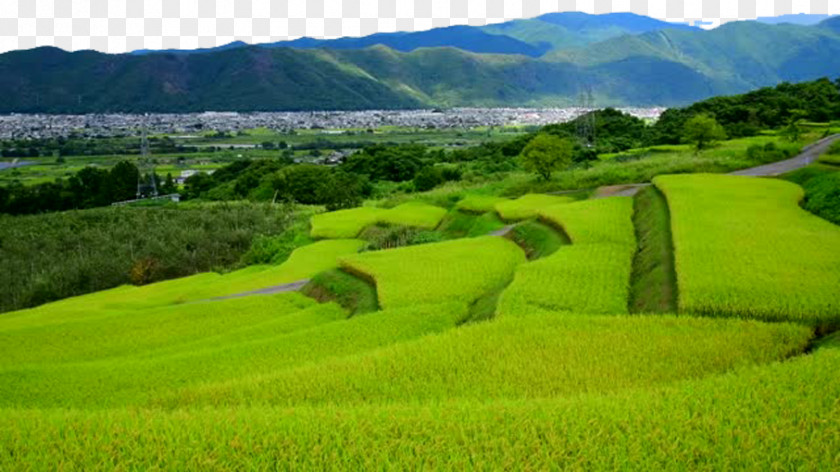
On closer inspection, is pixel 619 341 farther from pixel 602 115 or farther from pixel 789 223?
pixel 602 115

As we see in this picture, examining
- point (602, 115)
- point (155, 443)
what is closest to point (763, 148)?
point (155, 443)

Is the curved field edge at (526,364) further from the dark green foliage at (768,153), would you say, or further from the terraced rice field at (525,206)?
the dark green foliage at (768,153)

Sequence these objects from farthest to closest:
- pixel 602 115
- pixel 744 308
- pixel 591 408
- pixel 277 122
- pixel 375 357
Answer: pixel 277 122
pixel 602 115
pixel 744 308
pixel 375 357
pixel 591 408

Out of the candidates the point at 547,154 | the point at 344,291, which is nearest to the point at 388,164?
the point at 547,154

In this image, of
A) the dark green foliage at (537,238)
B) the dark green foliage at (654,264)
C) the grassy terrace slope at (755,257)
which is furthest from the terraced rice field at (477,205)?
the grassy terrace slope at (755,257)

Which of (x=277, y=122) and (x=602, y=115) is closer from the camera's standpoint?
(x=602, y=115)

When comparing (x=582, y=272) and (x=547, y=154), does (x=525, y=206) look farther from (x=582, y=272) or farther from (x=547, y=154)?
(x=582, y=272)
